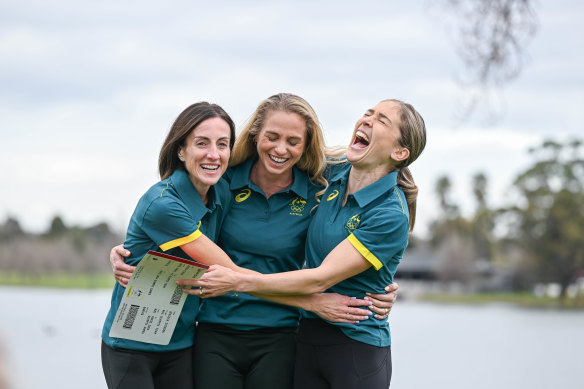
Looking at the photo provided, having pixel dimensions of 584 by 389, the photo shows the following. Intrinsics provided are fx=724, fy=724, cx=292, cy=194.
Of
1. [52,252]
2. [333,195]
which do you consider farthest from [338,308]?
[52,252]

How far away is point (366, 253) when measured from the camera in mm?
3383

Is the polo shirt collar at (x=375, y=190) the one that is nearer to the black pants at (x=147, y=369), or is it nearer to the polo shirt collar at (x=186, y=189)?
the polo shirt collar at (x=186, y=189)

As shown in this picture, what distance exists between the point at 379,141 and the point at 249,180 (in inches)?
31.3

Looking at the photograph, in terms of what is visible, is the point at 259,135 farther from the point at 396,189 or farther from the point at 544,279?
the point at 544,279

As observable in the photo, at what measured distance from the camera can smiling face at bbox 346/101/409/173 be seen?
360cm

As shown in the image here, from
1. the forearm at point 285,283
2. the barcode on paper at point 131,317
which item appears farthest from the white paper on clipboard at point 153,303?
the forearm at point 285,283

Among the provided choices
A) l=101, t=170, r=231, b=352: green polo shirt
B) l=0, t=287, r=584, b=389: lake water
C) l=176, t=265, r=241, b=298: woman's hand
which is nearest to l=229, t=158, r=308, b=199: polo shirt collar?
l=101, t=170, r=231, b=352: green polo shirt

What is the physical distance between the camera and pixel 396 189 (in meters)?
3.67

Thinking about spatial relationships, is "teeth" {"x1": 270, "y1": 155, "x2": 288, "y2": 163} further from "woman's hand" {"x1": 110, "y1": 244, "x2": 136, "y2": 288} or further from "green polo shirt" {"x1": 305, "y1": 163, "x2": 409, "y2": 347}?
"woman's hand" {"x1": 110, "y1": 244, "x2": 136, "y2": 288}

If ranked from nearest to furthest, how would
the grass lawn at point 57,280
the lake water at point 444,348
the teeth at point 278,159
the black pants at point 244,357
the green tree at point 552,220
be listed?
the black pants at point 244,357, the teeth at point 278,159, the lake water at point 444,348, the green tree at point 552,220, the grass lawn at point 57,280

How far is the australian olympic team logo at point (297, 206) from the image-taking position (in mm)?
3924

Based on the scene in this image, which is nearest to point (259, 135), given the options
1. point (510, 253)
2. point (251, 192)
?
point (251, 192)

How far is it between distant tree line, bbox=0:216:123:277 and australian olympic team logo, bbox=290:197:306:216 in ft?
260

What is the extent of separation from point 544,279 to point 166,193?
5630 centimetres
